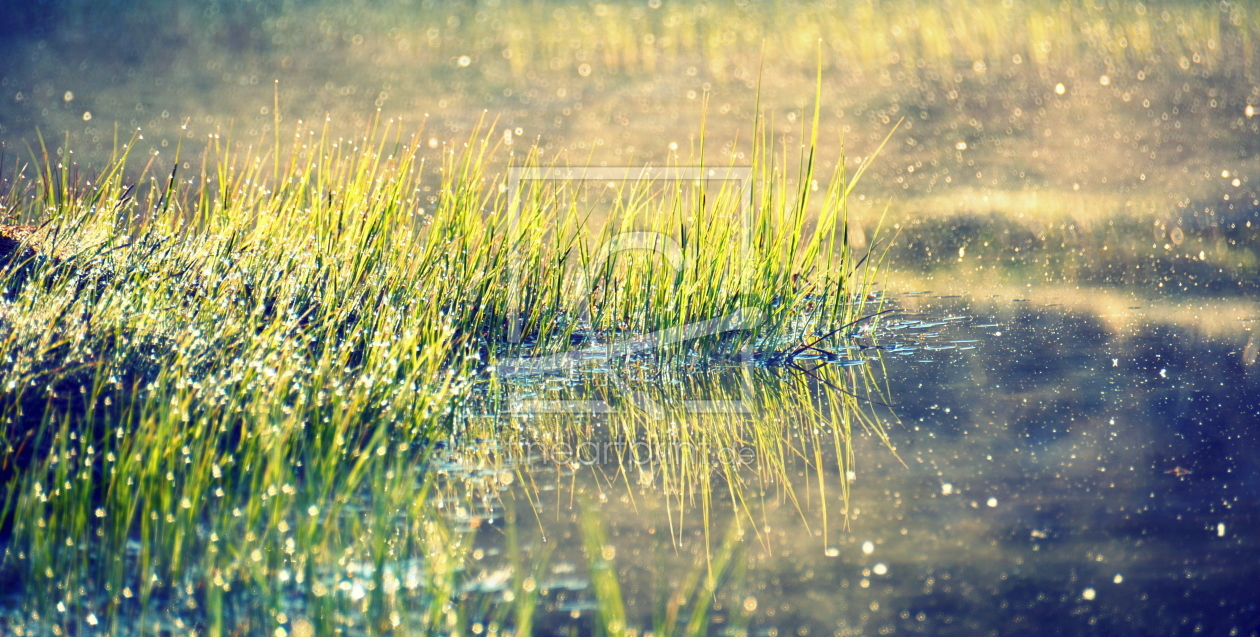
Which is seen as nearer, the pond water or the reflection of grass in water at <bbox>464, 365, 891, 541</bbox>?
the pond water

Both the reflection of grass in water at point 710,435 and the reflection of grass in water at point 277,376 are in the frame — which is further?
the reflection of grass in water at point 710,435

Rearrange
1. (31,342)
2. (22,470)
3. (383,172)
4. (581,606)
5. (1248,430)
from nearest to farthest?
(581,606) → (22,470) → (31,342) → (1248,430) → (383,172)

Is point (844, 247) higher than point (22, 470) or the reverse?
higher

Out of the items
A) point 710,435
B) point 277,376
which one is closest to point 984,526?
point 710,435

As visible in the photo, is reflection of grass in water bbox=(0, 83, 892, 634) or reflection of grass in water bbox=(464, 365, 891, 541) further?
reflection of grass in water bbox=(464, 365, 891, 541)

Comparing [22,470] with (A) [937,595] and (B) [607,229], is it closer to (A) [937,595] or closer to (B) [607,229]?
(A) [937,595]

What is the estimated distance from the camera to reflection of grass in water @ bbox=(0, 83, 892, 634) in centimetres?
220

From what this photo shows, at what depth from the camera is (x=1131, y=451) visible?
334 cm

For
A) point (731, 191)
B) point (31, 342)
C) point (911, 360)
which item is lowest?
point (911, 360)

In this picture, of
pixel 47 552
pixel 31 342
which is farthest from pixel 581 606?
pixel 31 342

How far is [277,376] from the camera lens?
125 inches

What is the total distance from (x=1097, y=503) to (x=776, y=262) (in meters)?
2.12

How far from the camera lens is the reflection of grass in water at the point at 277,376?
2.20 metres

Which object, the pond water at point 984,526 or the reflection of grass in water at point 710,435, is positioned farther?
the reflection of grass in water at point 710,435
